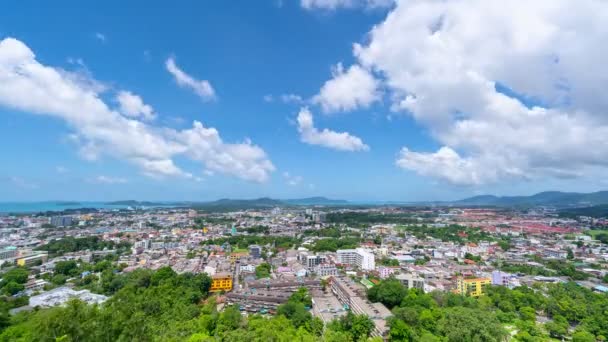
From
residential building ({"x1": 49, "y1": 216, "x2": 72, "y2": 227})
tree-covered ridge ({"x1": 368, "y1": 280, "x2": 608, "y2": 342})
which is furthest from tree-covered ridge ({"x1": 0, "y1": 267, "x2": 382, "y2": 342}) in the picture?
residential building ({"x1": 49, "y1": 216, "x2": 72, "y2": 227})

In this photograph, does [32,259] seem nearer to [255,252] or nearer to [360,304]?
[255,252]

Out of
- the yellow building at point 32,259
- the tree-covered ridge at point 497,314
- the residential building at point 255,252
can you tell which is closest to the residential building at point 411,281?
the tree-covered ridge at point 497,314

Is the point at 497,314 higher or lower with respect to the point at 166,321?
lower

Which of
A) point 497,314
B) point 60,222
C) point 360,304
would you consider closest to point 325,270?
point 360,304

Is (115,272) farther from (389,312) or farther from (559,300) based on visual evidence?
(559,300)

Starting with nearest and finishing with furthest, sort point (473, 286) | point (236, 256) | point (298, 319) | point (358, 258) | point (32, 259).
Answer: point (298, 319)
point (473, 286)
point (32, 259)
point (358, 258)
point (236, 256)
